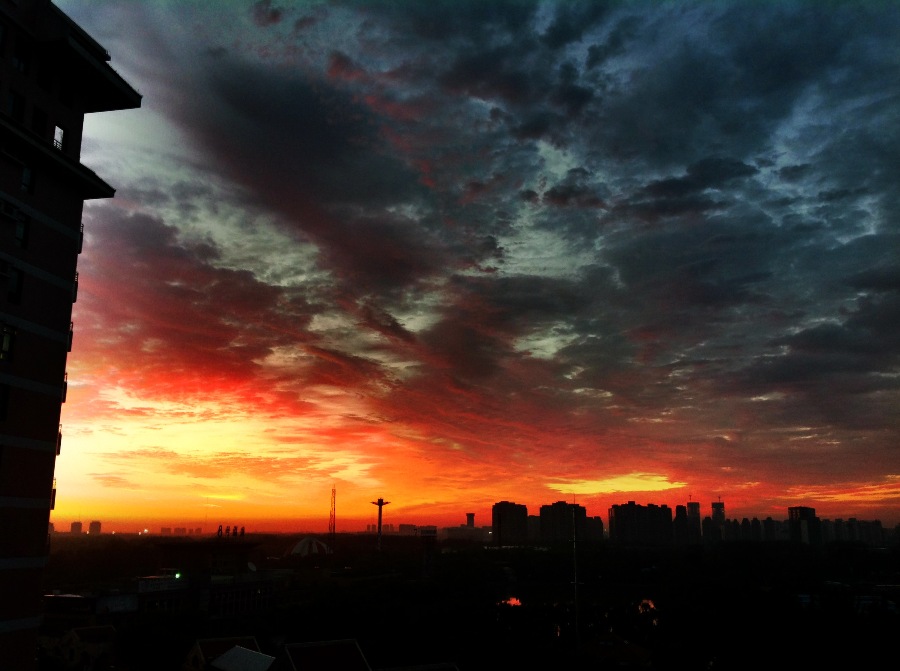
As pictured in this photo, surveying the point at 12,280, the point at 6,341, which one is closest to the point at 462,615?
the point at 6,341

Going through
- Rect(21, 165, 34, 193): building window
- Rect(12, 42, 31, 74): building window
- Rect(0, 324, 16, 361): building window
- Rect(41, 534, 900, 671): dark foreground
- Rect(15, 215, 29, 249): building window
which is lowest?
Rect(41, 534, 900, 671): dark foreground

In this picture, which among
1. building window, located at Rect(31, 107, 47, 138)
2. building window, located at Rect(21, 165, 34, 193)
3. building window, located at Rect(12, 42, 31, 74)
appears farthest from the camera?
building window, located at Rect(31, 107, 47, 138)

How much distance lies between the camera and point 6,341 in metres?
19.3

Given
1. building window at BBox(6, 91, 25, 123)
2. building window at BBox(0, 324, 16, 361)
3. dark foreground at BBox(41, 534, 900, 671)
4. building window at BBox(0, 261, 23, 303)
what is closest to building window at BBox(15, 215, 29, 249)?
building window at BBox(0, 261, 23, 303)

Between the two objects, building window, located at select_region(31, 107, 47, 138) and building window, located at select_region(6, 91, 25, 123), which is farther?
building window, located at select_region(31, 107, 47, 138)

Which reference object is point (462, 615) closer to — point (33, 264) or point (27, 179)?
point (33, 264)

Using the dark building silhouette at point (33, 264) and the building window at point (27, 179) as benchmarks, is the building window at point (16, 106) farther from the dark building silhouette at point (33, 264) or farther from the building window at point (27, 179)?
the building window at point (27, 179)

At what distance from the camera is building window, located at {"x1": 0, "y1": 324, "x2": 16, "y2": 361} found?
1917 cm

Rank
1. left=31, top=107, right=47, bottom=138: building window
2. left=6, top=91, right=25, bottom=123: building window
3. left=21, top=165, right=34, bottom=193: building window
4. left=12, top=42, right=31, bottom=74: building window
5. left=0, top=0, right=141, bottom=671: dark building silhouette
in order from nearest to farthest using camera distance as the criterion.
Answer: left=0, top=0, right=141, bottom=671: dark building silhouette → left=6, top=91, right=25, bottom=123: building window → left=12, top=42, right=31, bottom=74: building window → left=21, top=165, right=34, bottom=193: building window → left=31, top=107, right=47, bottom=138: building window

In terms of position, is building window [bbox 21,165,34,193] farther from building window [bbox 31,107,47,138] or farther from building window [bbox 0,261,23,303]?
building window [bbox 0,261,23,303]

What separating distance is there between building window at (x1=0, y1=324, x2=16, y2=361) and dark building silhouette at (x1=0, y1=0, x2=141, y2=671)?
26mm

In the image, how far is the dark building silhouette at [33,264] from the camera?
752 inches

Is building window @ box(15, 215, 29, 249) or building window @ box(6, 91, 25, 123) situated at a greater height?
building window @ box(6, 91, 25, 123)

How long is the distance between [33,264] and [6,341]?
233cm
